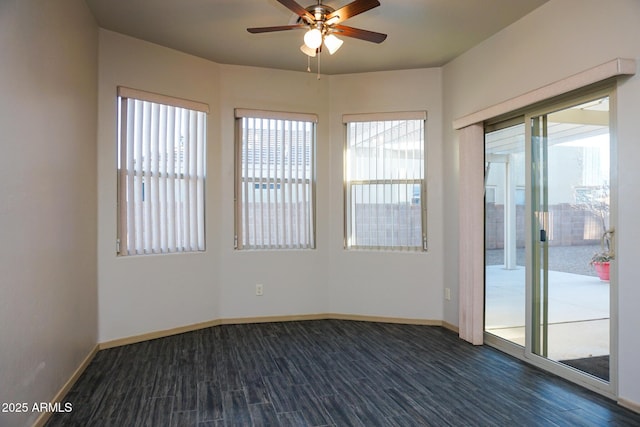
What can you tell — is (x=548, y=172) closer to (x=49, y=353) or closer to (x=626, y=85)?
(x=626, y=85)

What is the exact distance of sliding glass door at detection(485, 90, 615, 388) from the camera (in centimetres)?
270

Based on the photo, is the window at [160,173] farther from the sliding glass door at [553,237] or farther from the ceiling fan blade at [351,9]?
the sliding glass door at [553,237]

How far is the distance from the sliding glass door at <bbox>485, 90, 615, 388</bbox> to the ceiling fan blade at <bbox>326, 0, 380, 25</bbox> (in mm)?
1703

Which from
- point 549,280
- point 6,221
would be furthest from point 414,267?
point 6,221

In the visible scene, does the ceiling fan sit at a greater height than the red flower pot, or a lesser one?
greater

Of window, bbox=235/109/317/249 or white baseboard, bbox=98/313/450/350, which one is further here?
window, bbox=235/109/317/249

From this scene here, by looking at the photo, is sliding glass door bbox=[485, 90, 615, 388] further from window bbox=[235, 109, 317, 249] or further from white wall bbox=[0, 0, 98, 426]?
white wall bbox=[0, 0, 98, 426]

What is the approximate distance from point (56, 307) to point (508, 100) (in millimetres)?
3756

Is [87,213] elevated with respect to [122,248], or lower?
elevated

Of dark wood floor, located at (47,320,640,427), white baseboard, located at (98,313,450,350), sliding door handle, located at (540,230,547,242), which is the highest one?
sliding door handle, located at (540,230,547,242)

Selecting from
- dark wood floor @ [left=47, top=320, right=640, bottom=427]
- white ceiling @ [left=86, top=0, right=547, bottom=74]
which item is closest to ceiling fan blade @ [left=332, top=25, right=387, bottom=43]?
white ceiling @ [left=86, top=0, right=547, bottom=74]

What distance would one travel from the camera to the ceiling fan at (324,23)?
2510 millimetres

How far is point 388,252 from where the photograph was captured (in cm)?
443

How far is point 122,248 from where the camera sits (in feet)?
11.8
